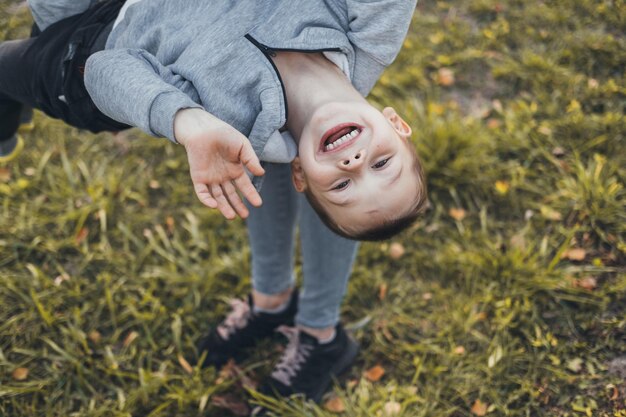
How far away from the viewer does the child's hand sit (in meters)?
1.34

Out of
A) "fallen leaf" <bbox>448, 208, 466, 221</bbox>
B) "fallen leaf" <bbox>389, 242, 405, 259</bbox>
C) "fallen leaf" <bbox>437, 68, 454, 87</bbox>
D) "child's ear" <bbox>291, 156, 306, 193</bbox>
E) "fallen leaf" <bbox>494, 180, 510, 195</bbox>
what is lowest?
"fallen leaf" <bbox>389, 242, 405, 259</bbox>

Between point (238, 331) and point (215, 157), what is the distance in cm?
120

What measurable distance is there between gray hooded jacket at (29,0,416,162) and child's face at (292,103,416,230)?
10 cm

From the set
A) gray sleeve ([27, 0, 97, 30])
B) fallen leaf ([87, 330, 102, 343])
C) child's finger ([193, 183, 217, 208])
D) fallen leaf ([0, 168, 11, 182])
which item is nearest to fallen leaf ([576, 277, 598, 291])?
child's finger ([193, 183, 217, 208])

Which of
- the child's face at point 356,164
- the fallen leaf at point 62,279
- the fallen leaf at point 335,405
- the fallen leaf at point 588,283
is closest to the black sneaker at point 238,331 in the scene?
the fallen leaf at point 335,405

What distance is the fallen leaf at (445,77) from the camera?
3.33 m

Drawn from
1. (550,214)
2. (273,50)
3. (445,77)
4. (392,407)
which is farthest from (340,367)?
(445,77)

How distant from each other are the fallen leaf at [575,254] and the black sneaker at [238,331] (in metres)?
1.32

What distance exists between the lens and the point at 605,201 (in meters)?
2.61

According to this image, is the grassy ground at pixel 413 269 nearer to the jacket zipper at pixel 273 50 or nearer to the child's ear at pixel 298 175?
the child's ear at pixel 298 175

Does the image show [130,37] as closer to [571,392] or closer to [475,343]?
[475,343]

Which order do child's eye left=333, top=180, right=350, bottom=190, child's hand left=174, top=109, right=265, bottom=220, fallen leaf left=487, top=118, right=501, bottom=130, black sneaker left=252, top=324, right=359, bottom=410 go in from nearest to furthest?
1. child's hand left=174, top=109, right=265, bottom=220
2. child's eye left=333, top=180, right=350, bottom=190
3. black sneaker left=252, top=324, right=359, bottom=410
4. fallen leaf left=487, top=118, right=501, bottom=130

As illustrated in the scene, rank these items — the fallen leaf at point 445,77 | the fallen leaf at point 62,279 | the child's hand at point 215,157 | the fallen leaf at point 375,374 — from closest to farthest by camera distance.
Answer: the child's hand at point 215,157 → the fallen leaf at point 375,374 → the fallen leaf at point 62,279 → the fallen leaf at point 445,77

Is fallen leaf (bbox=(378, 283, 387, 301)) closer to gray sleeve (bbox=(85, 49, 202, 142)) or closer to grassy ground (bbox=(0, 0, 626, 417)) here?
grassy ground (bbox=(0, 0, 626, 417))
